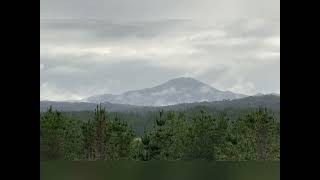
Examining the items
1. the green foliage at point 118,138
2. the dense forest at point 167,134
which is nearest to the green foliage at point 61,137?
the dense forest at point 167,134

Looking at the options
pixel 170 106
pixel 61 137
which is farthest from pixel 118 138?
pixel 170 106

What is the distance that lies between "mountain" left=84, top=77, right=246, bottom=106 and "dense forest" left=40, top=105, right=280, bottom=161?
0.15m

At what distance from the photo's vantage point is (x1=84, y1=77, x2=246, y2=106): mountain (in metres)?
1.92

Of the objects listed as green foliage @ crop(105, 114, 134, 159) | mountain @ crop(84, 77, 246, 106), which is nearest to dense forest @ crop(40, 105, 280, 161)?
green foliage @ crop(105, 114, 134, 159)

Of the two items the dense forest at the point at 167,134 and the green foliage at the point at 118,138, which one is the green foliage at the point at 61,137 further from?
the green foliage at the point at 118,138

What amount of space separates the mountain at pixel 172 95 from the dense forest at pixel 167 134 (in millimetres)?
149

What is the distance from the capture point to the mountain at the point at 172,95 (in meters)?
1.92

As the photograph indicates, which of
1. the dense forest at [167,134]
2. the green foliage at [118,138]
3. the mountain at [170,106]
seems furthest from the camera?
the green foliage at [118,138]

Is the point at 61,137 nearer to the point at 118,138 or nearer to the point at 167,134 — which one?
the point at 118,138

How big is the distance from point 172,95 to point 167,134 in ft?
2.18

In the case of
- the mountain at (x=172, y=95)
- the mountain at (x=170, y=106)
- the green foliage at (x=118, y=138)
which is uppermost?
the mountain at (x=172, y=95)
